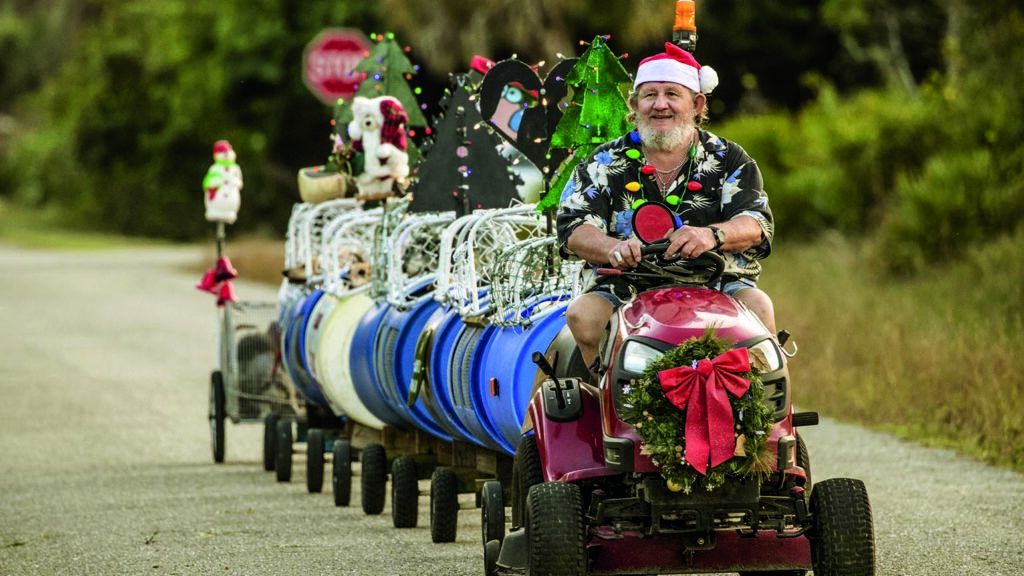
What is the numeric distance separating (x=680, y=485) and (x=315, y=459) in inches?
231

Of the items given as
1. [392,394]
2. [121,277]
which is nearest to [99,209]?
[121,277]

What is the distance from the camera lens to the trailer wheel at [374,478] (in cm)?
1061

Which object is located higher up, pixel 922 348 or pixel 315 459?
pixel 922 348

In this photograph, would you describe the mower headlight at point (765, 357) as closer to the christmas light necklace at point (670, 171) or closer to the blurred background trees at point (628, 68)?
the christmas light necklace at point (670, 171)

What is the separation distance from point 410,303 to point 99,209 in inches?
2007

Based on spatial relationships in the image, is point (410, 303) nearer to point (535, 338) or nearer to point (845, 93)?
point (535, 338)

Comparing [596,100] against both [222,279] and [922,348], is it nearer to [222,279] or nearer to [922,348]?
[222,279]

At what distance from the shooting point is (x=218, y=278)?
1370 centimetres

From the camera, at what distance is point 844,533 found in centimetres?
643

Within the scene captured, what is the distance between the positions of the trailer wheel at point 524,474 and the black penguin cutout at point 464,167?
3.61m

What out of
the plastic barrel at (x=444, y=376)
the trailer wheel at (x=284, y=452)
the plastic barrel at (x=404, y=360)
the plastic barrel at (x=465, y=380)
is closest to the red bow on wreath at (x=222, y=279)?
the trailer wheel at (x=284, y=452)

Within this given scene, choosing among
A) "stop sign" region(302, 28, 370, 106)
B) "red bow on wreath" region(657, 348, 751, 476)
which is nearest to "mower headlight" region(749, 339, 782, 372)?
"red bow on wreath" region(657, 348, 751, 476)

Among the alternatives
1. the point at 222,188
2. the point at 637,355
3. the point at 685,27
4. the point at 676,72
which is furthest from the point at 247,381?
the point at 637,355

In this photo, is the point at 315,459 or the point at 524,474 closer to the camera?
the point at 524,474
